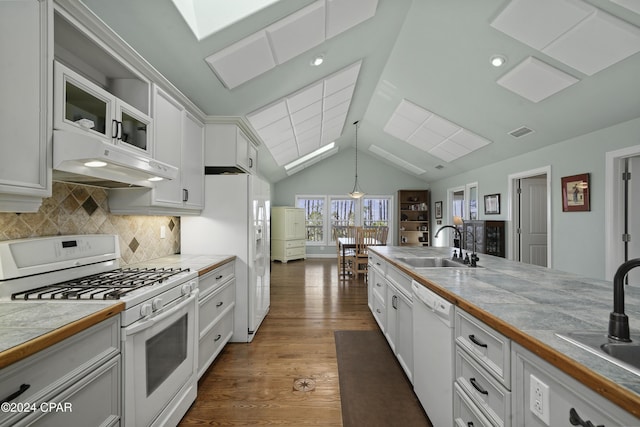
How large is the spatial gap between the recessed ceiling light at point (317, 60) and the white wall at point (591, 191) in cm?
332

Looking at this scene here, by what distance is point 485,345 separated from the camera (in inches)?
43.1

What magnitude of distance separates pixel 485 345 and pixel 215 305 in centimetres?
196

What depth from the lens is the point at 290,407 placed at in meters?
1.85

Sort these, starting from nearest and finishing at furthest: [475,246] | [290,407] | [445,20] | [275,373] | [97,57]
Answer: [97,57], [290,407], [275,373], [445,20], [475,246]

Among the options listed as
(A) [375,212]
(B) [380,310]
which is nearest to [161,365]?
(B) [380,310]

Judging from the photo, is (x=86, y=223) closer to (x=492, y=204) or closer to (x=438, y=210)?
(x=492, y=204)

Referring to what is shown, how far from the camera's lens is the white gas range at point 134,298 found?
4.06 ft

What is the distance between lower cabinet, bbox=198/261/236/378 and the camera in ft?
6.81

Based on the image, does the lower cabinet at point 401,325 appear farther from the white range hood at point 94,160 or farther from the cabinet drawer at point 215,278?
the white range hood at point 94,160

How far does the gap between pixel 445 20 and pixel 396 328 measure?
9.92 ft

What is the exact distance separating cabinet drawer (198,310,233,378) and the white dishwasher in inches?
60.4

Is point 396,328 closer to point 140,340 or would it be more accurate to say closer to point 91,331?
point 140,340

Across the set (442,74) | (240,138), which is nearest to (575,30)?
(442,74)

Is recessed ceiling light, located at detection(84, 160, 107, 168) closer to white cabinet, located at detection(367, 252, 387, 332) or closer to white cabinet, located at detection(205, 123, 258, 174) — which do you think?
white cabinet, located at detection(205, 123, 258, 174)
